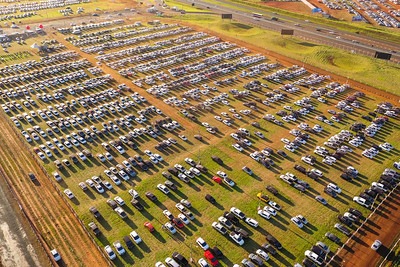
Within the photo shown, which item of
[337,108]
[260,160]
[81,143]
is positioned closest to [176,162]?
[260,160]

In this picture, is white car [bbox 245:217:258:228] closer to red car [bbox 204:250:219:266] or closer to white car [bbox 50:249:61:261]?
red car [bbox 204:250:219:266]

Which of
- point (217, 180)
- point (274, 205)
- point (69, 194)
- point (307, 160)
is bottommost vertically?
point (69, 194)

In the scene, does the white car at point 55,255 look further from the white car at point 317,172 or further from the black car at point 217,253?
the white car at point 317,172

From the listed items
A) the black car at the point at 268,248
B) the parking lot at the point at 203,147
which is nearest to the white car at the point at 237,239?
the parking lot at the point at 203,147

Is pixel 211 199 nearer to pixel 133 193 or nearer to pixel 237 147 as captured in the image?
pixel 133 193

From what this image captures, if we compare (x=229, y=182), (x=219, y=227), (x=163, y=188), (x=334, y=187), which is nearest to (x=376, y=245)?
(x=334, y=187)

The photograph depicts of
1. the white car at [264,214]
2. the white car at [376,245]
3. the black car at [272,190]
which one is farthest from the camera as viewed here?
the black car at [272,190]

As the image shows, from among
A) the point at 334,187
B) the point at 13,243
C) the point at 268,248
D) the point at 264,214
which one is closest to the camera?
the point at 268,248

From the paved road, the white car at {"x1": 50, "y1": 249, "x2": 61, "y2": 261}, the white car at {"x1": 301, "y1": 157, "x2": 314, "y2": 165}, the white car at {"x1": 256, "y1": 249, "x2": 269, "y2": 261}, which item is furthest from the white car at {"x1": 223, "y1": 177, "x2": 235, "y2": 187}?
the paved road
